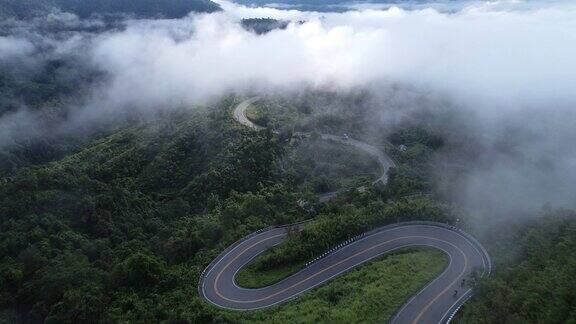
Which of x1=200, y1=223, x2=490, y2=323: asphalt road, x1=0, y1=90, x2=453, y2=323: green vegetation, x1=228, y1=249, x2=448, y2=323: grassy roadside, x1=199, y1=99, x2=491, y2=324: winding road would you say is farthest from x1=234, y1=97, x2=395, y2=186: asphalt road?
x1=228, y1=249, x2=448, y2=323: grassy roadside

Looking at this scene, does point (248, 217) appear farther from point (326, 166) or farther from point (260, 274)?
point (326, 166)

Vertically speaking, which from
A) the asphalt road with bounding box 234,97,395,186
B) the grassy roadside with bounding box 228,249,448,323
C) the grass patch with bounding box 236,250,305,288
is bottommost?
the asphalt road with bounding box 234,97,395,186

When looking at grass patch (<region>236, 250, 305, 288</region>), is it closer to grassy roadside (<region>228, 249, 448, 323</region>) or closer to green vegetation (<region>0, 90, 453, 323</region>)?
green vegetation (<region>0, 90, 453, 323</region>)

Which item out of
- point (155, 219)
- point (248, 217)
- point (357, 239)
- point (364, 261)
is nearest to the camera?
point (364, 261)

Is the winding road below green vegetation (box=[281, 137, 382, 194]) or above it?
above

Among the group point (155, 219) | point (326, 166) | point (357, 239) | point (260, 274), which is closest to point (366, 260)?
point (357, 239)
